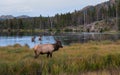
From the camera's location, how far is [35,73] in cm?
1227

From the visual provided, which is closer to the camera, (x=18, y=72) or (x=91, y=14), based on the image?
(x=18, y=72)

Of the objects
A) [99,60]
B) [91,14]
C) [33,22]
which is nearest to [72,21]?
[91,14]

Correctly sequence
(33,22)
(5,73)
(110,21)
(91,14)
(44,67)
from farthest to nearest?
(33,22)
(91,14)
(110,21)
(44,67)
(5,73)

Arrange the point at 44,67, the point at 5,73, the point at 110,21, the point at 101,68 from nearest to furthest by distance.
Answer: the point at 5,73, the point at 44,67, the point at 101,68, the point at 110,21

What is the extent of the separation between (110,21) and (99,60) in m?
129

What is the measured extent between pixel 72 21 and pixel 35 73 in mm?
165240

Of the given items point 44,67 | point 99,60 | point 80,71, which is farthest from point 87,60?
point 44,67

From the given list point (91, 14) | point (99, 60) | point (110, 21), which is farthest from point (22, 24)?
point (99, 60)

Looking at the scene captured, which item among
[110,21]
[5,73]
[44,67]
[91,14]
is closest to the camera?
[5,73]

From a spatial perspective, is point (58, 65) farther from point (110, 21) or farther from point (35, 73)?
point (110, 21)

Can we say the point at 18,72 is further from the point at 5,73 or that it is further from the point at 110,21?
the point at 110,21

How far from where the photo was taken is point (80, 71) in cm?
1330

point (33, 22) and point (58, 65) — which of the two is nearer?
point (58, 65)

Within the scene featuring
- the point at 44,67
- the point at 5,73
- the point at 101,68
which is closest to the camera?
the point at 5,73
